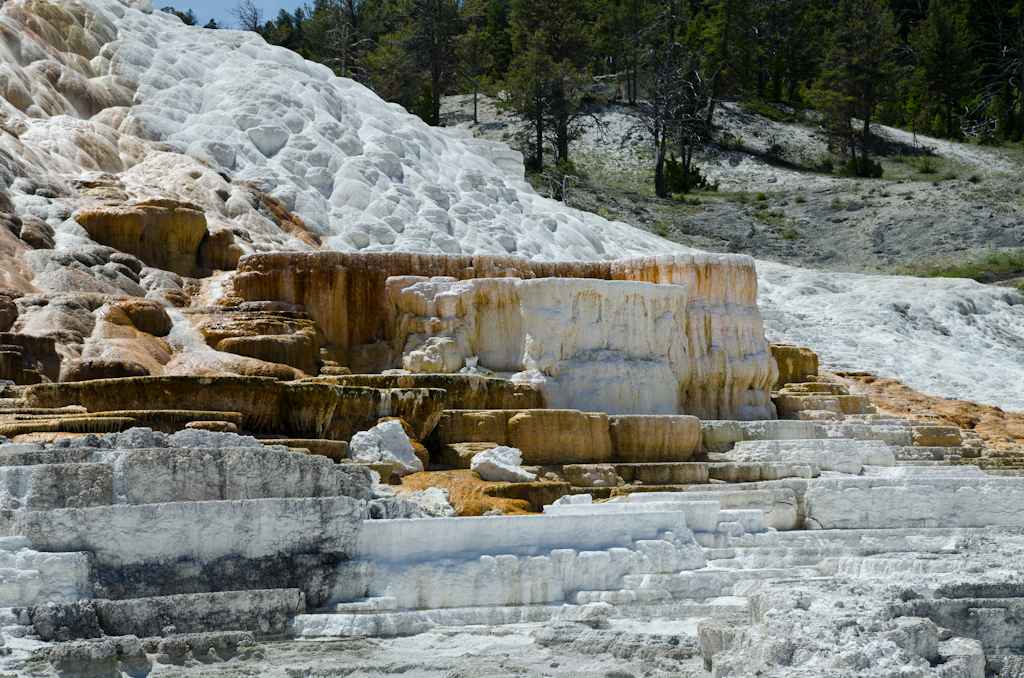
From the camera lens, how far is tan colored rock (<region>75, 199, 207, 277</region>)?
49.5 feet

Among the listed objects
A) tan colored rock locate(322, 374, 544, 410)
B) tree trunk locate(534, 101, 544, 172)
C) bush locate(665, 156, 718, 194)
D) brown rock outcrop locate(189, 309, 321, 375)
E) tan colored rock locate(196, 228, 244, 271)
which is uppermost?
tree trunk locate(534, 101, 544, 172)

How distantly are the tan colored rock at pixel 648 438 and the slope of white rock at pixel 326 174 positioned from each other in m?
8.11

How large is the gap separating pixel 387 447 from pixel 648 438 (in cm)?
304

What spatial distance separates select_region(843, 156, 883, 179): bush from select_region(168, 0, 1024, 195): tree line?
0.06 m

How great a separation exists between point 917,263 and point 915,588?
21.2m

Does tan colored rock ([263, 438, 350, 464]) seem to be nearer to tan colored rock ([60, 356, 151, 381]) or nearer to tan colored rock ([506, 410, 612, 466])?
tan colored rock ([506, 410, 612, 466])

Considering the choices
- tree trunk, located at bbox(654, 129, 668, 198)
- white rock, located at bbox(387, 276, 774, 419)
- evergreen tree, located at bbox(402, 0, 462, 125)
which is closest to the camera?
white rock, located at bbox(387, 276, 774, 419)

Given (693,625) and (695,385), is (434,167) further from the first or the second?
(693,625)

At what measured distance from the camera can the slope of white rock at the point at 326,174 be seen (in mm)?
18375

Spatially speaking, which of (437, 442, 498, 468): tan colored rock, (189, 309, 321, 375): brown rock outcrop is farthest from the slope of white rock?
(437, 442, 498, 468): tan colored rock

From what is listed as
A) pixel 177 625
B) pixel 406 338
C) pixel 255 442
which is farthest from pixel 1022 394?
pixel 177 625

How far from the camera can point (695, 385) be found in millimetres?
14039

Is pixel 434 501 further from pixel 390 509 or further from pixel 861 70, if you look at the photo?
pixel 861 70

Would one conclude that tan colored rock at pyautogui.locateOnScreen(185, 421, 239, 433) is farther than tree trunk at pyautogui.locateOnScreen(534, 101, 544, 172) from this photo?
No
